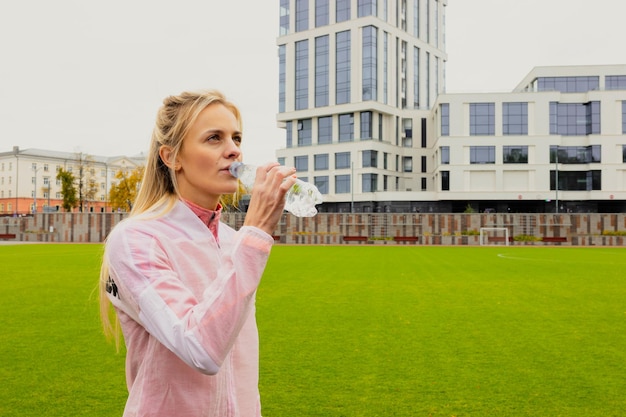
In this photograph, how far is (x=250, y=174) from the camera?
2100 mm

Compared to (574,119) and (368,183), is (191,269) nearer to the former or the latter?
(574,119)

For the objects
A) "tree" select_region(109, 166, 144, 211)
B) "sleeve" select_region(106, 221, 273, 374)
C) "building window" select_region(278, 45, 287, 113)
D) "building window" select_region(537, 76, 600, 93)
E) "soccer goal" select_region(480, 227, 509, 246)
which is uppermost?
"building window" select_region(278, 45, 287, 113)

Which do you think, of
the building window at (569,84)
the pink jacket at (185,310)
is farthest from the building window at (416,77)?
the pink jacket at (185,310)

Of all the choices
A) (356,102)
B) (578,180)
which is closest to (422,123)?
(356,102)

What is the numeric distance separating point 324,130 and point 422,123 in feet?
43.9

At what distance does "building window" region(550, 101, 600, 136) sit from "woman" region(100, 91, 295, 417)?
71382 millimetres

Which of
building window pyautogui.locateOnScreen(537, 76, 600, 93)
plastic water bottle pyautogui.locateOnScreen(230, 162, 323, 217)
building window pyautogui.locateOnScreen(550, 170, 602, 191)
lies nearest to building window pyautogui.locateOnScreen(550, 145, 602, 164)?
building window pyautogui.locateOnScreen(550, 170, 602, 191)

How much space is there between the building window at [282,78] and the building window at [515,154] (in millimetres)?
31271

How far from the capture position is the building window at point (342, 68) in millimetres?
78500

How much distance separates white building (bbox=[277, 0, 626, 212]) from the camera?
6756 cm

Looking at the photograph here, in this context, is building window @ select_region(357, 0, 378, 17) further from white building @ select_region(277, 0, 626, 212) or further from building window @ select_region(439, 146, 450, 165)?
building window @ select_region(439, 146, 450, 165)

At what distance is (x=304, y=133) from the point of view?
82.8 m

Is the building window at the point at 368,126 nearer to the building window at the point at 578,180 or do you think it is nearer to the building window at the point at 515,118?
the building window at the point at 515,118

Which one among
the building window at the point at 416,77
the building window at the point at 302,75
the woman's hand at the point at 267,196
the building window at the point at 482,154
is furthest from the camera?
the building window at the point at 416,77
